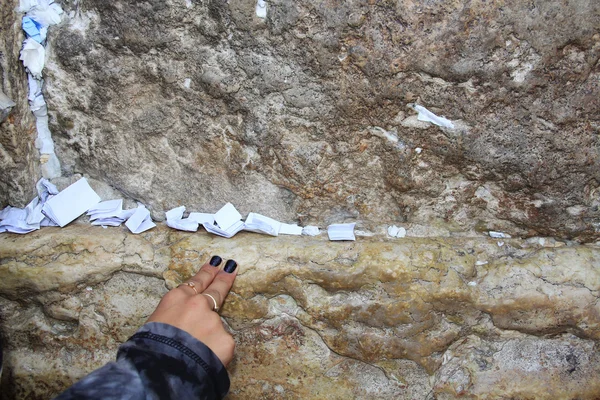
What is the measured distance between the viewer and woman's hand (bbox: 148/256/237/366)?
1152 millimetres

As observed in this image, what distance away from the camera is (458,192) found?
56.0 inches

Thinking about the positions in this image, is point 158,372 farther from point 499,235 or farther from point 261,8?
point 499,235

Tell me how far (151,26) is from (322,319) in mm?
773

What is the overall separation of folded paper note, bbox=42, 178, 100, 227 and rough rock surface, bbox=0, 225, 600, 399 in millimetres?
58

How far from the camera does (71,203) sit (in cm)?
149

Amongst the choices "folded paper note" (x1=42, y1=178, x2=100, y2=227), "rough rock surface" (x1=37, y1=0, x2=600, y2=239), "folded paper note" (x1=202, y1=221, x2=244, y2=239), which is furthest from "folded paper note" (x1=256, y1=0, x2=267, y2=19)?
"folded paper note" (x1=42, y1=178, x2=100, y2=227)

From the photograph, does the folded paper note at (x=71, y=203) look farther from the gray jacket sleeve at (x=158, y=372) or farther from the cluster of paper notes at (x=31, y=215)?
the gray jacket sleeve at (x=158, y=372)

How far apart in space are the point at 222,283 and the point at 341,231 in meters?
0.31

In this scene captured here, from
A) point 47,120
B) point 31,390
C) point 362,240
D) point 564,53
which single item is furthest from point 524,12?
point 31,390

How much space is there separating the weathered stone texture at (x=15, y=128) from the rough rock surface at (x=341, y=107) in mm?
66

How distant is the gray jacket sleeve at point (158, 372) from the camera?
89 cm

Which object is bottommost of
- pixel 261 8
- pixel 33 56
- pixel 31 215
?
pixel 31 215

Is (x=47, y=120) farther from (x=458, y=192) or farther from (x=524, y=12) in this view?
(x=524, y=12)

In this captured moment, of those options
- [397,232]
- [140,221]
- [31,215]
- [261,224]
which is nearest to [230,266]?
[261,224]
